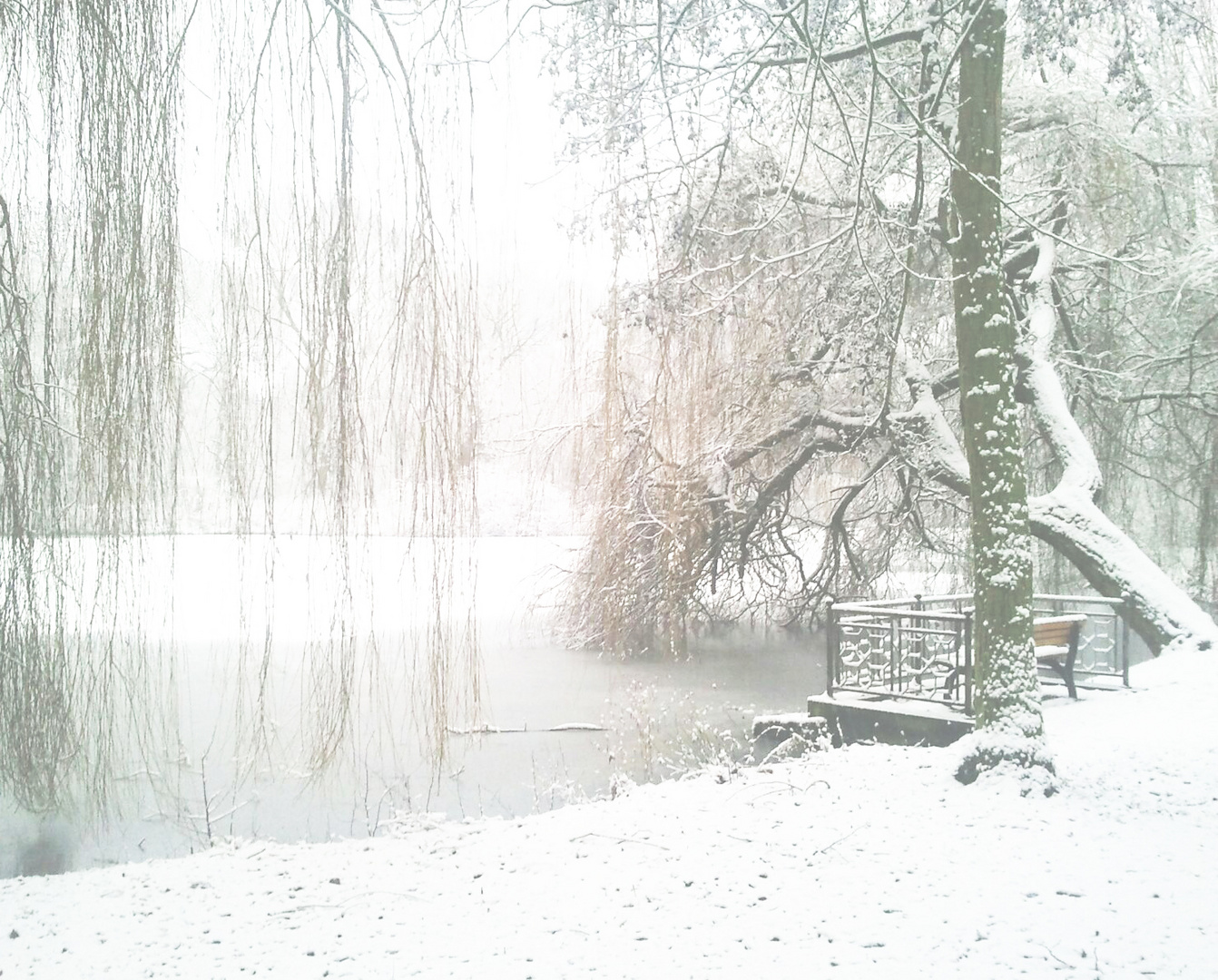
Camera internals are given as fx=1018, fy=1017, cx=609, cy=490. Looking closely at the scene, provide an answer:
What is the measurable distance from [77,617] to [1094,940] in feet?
11.6

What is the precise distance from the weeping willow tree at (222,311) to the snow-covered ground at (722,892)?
2.02 ft

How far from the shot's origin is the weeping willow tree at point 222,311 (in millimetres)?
3037

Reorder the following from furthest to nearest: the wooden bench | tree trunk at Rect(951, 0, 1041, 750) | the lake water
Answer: the wooden bench → tree trunk at Rect(951, 0, 1041, 750) → the lake water

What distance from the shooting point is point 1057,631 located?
7004 mm

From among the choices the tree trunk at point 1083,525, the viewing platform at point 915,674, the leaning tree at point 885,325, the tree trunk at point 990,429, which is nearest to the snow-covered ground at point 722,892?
the tree trunk at point 990,429

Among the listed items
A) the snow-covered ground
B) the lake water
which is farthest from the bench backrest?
the lake water

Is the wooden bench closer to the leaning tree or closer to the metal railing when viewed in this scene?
the metal railing

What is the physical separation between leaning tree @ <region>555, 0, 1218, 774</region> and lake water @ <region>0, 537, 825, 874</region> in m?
0.79

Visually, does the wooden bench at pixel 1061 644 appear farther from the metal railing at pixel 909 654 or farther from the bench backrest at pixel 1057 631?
the metal railing at pixel 909 654

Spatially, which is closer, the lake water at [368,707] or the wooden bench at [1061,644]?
the lake water at [368,707]

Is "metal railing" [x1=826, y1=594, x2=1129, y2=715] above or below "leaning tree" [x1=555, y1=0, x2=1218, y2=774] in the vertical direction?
below

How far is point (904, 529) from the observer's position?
11.8 meters

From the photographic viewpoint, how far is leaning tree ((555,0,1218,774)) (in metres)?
6.80

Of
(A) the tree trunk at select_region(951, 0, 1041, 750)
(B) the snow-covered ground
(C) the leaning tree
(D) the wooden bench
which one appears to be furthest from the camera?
(D) the wooden bench
